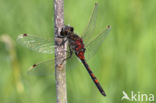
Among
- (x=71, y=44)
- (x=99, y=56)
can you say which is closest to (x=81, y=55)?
(x=71, y=44)

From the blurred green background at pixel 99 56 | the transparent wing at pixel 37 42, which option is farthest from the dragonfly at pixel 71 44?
the blurred green background at pixel 99 56

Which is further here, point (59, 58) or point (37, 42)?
point (37, 42)

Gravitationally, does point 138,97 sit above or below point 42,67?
below

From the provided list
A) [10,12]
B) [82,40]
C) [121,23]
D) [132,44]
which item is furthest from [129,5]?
[10,12]

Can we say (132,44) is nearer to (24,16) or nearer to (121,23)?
(121,23)

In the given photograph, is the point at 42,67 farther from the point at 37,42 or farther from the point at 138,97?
the point at 138,97

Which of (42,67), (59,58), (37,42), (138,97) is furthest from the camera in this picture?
(138,97)

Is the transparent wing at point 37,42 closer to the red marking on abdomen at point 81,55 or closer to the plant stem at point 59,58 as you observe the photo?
the red marking on abdomen at point 81,55

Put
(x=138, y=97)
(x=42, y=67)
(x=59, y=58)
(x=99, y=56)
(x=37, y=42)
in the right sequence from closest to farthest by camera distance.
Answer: (x=59, y=58)
(x=37, y=42)
(x=42, y=67)
(x=138, y=97)
(x=99, y=56)
